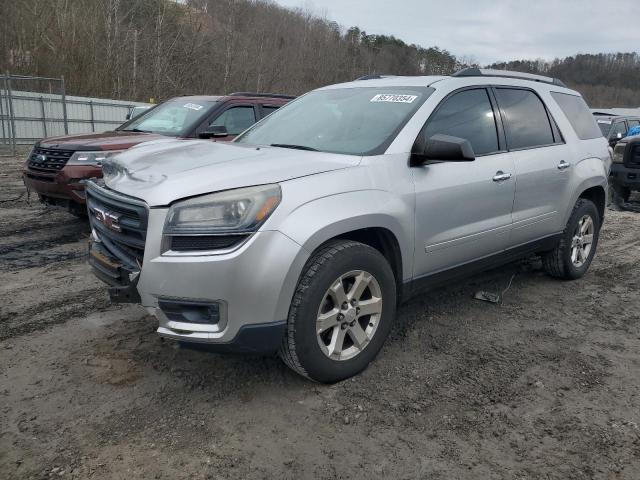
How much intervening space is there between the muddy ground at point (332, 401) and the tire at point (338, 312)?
158 mm

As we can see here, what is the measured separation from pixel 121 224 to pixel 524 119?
333 centimetres

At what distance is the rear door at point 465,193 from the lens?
11.5ft

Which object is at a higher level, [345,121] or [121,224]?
[345,121]

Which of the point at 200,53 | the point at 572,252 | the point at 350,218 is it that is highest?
the point at 200,53

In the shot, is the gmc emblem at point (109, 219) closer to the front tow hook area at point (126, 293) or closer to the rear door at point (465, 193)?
the front tow hook area at point (126, 293)

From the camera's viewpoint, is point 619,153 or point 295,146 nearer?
Result: point 295,146

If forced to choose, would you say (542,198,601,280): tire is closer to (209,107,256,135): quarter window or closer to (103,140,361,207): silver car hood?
(103,140,361,207): silver car hood

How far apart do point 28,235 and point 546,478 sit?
593cm

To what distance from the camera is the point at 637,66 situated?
6888 centimetres

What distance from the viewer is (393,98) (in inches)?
150

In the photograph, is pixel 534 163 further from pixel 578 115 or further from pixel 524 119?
pixel 578 115

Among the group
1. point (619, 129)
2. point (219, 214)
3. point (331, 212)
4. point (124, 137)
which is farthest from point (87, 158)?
point (619, 129)

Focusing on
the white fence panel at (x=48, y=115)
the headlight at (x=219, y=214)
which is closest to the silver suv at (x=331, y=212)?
the headlight at (x=219, y=214)

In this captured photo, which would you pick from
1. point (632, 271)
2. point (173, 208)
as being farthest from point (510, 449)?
point (632, 271)
